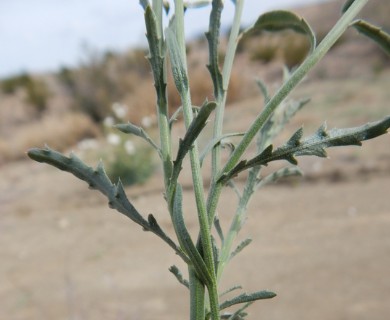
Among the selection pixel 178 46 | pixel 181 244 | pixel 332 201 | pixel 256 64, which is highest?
pixel 256 64

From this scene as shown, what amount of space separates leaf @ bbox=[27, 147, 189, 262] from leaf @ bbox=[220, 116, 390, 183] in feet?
0.29

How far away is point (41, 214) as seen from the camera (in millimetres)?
6875

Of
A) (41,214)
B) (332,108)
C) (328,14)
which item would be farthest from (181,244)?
(328,14)

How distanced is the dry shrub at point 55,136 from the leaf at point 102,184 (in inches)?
478

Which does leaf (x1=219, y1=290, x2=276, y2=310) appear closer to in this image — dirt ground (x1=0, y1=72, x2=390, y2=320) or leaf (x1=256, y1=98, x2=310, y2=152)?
Result: leaf (x1=256, y1=98, x2=310, y2=152)

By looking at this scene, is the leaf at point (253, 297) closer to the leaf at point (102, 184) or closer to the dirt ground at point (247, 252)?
the leaf at point (102, 184)

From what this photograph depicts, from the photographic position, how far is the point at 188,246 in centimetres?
59

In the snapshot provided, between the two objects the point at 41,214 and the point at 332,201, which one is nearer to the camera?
the point at 332,201

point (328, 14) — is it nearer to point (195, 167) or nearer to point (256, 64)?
point (256, 64)

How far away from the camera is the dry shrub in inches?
497

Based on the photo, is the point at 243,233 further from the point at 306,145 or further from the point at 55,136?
the point at 55,136

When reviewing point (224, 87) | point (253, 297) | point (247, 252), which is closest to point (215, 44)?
point (224, 87)

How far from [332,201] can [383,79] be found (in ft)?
19.4

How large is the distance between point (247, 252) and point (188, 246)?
4254mm
